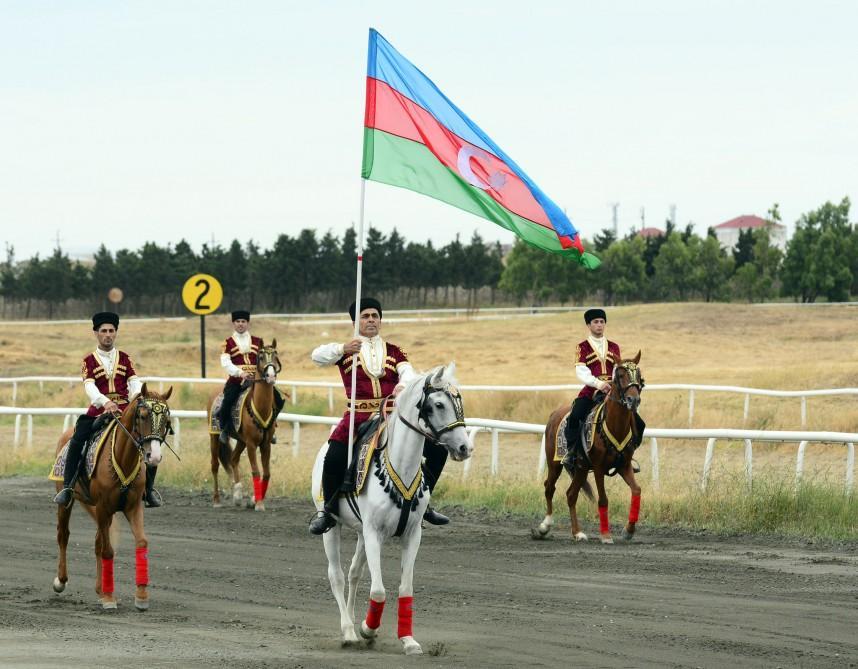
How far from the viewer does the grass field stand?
16250 mm

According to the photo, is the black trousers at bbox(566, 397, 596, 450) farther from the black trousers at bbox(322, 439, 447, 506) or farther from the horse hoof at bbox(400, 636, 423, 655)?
the horse hoof at bbox(400, 636, 423, 655)

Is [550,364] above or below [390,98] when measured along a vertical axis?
below

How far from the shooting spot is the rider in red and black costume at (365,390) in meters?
9.91

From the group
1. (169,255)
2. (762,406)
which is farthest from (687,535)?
(169,255)

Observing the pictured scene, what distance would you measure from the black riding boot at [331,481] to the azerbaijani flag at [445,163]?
2.33m

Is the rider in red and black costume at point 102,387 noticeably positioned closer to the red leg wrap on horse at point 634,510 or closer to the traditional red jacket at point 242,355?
the red leg wrap on horse at point 634,510

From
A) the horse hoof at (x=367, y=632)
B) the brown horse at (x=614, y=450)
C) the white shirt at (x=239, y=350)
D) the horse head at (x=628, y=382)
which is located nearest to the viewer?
the horse hoof at (x=367, y=632)

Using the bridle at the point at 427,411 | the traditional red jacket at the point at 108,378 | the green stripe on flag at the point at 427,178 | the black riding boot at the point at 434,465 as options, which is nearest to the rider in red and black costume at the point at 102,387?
the traditional red jacket at the point at 108,378

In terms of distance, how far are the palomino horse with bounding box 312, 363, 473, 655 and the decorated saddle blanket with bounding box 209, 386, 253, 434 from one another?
33.4ft

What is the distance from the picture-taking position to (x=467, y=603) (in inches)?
447

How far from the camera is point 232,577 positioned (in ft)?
42.5

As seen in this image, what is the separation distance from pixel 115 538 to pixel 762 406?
17.4 metres

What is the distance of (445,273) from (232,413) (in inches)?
3363

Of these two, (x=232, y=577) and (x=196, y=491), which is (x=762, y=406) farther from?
(x=232, y=577)
